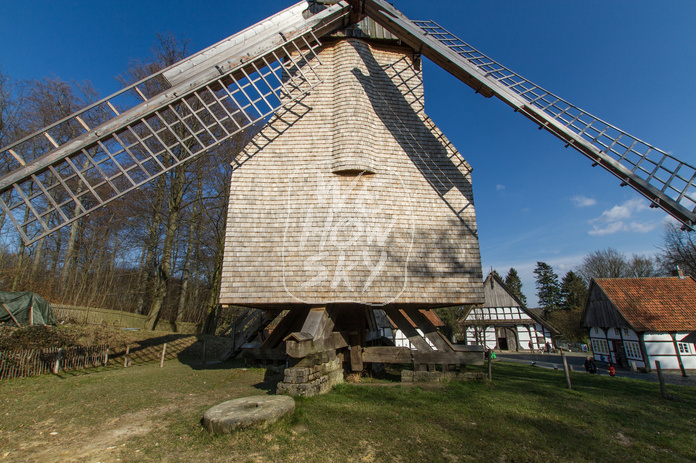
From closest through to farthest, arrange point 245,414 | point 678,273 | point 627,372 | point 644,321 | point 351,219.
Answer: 1. point 245,414
2. point 351,219
3. point 627,372
4. point 644,321
5. point 678,273

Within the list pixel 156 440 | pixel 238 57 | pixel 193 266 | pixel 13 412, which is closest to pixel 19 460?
pixel 156 440

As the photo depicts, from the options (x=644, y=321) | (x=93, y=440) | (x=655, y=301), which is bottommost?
(x=93, y=440)

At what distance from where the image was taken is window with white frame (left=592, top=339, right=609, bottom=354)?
71.7ft

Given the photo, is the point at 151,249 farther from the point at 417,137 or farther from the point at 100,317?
the point at 417,137

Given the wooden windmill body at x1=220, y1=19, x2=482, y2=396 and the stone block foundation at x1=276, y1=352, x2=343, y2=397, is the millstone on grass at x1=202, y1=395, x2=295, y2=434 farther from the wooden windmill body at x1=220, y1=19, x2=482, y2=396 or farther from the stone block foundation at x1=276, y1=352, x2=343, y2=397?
the wooden windmill body at x1=220, y1=19, x2=482, y2=396

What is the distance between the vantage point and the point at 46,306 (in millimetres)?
13492

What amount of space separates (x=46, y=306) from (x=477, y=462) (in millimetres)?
16951

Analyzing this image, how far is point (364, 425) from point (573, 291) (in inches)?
2178

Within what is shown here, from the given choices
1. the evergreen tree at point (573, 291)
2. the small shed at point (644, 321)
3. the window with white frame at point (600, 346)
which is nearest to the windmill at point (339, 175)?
the small shed at point (644, 321)

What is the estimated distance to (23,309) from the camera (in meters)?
12.6

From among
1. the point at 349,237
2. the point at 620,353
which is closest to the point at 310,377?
the point at 349,237

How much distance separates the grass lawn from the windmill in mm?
1562

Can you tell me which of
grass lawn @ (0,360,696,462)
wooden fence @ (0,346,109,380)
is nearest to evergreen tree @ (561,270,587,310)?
grass lawn @ (0,360,696,462)

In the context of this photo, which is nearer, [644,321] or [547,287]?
[644,321]
